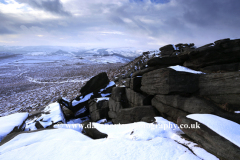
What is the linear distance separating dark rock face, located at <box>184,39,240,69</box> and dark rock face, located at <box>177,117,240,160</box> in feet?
20.0

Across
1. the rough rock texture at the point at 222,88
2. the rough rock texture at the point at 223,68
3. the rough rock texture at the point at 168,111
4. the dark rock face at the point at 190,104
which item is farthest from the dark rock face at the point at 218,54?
the rough rock texture at the point at 168,111

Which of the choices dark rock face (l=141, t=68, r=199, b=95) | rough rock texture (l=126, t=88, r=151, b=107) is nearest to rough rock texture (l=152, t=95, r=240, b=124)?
dark rock face (l=141, t=68, r=199, b=95)

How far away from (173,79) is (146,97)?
3.34 meters

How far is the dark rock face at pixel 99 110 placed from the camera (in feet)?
50.0

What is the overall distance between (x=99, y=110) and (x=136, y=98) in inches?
225

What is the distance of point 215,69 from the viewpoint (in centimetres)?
906

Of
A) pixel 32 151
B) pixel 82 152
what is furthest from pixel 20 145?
pixel 82 152

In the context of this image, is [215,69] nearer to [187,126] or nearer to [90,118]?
[187,126]

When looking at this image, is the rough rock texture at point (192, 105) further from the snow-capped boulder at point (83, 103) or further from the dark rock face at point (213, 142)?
the snow-capped boulder at point (83, 103)

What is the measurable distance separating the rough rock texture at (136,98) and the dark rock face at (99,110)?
3847mm

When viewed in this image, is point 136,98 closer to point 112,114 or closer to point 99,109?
point 112,114

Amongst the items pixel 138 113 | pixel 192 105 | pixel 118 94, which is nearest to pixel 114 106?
pixel 118 94

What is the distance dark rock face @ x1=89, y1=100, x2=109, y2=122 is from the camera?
1523 centimetres

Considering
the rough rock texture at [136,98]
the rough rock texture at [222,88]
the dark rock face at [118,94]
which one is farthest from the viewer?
the dark rock face at [118,94]
